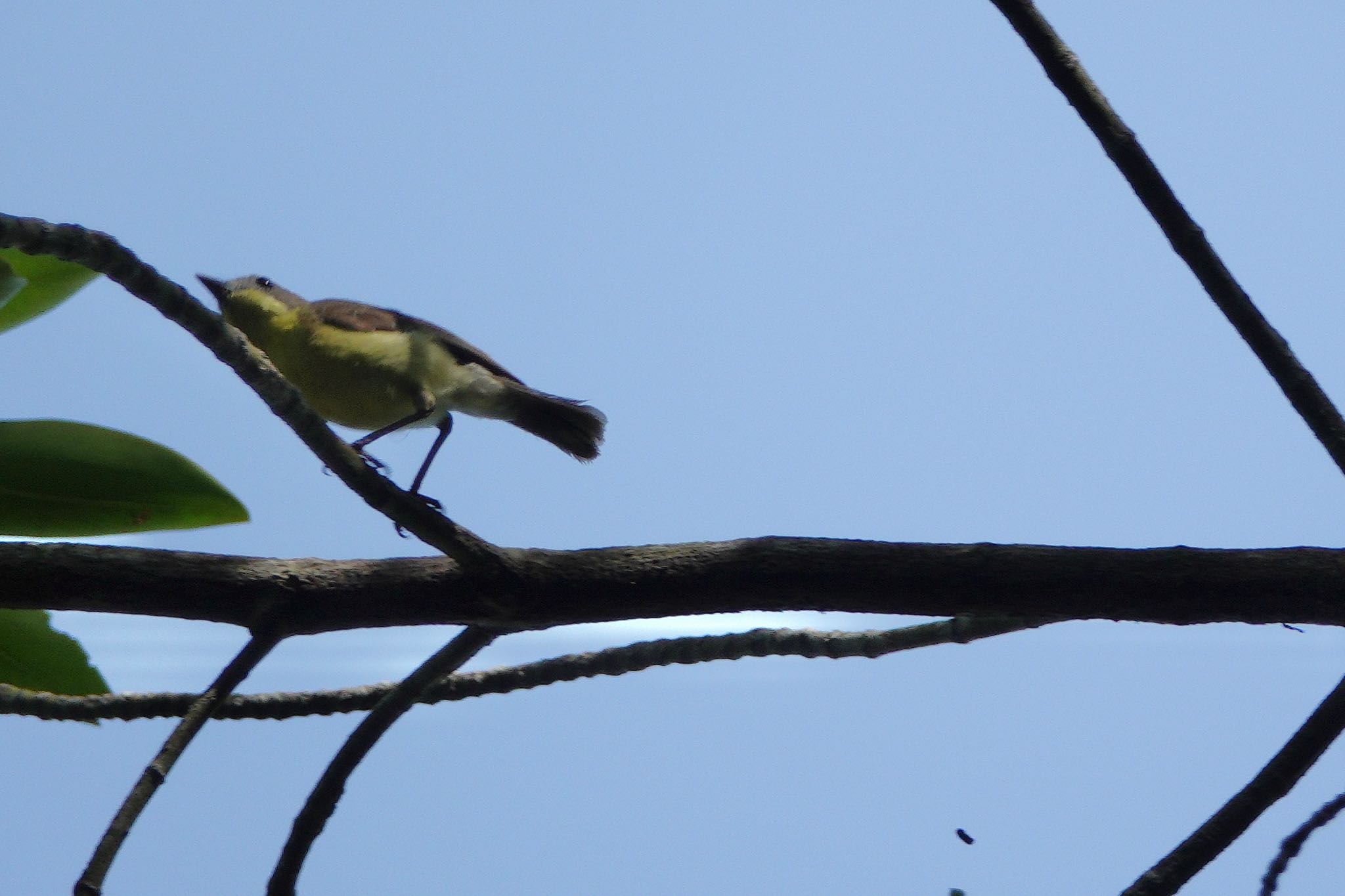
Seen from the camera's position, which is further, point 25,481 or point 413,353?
point 413,353

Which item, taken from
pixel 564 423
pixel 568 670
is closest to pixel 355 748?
pixel 568 670

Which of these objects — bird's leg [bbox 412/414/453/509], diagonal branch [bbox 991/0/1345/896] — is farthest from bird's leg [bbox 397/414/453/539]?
diagonal branch [bbox 991/0/1345/896]

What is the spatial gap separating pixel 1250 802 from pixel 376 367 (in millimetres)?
1987

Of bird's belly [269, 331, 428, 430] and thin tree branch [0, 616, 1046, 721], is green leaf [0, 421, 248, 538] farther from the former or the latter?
bird's belly [269, 331, 428, 430]

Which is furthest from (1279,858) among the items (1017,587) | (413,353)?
(413,353)

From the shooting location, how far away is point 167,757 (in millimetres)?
1399

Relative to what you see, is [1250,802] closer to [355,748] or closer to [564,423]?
[355,748]

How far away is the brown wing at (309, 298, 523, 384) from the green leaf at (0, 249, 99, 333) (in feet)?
2.86

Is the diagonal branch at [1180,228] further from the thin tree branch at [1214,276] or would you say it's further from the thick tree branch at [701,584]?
the thick tree branch at [701,584]

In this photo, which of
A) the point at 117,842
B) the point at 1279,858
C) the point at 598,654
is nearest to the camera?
the point at 117,842

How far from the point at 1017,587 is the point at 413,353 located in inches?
68.3

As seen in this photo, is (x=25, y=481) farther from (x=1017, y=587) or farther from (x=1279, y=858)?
(x=1279, y=858)

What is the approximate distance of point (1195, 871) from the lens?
1.39 meters

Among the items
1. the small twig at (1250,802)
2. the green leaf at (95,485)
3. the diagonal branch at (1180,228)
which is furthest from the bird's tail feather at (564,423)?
the small twig at (1250,802)
